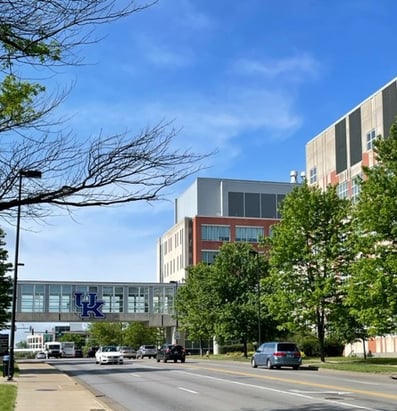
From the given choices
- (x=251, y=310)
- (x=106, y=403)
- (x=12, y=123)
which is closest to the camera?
(x=12, y=123)

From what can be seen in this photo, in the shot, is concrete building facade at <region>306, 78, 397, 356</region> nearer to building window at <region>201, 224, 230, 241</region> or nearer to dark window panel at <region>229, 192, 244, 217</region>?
building window at <region>201, 224, 230, 241</region>

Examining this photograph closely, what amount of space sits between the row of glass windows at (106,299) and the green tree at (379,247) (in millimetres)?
59929

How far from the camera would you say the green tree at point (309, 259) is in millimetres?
44781

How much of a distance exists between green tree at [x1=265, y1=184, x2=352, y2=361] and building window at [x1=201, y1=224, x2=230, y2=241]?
65.5 meters

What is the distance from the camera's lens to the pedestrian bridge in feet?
302

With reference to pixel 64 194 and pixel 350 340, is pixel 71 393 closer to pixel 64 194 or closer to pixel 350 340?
pixel 64 194

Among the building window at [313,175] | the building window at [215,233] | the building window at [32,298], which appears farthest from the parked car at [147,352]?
the building window at [215,233]

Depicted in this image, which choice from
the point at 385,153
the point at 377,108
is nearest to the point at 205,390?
the point at 385,153

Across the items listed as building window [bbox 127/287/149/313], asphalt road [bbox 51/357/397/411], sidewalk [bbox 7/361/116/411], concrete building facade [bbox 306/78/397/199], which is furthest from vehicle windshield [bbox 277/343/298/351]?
building window [bbox 127/287/149/313]

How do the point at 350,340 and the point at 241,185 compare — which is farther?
the point at 241,185

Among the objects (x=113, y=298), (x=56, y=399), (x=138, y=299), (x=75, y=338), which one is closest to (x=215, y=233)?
(x=138, y=299)

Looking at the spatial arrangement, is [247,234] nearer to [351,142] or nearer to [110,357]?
[351,142]

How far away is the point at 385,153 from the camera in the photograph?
1420 inches

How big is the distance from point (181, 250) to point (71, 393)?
306 feet
